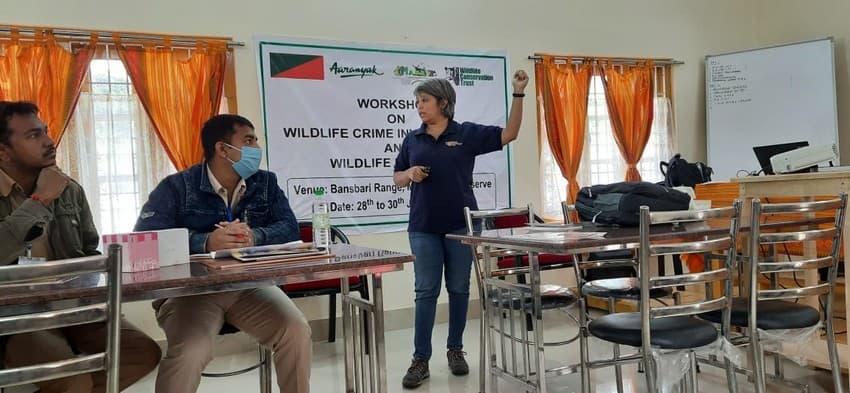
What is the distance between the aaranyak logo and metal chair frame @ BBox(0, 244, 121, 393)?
3058 mm

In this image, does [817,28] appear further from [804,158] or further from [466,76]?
[804,158]

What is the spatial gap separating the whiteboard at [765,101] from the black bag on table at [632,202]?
127 inches

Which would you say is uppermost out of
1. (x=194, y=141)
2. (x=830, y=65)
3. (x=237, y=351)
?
(x=830, y=65)

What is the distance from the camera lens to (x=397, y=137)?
4.38 m

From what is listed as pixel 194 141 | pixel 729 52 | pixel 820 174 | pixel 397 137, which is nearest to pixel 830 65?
pixel 729 52

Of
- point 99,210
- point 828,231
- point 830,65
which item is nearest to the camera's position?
point 828,231

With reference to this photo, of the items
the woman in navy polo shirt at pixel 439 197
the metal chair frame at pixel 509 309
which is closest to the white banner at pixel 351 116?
the woman in navy polo shirt at pixel 439 197

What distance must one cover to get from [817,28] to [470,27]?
2.99 m

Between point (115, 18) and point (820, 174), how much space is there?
3.70 m

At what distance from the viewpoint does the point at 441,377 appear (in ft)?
9.86

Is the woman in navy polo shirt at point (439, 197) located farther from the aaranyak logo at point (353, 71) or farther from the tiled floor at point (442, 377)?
the aaranyak logo at point (353, 71)

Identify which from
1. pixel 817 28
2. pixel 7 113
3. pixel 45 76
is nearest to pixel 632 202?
pixel 7 113

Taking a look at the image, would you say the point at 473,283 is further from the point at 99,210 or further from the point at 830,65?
the point at 830,65

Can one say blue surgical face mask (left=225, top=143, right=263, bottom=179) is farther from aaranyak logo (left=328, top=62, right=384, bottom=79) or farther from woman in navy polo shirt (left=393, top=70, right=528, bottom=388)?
aaranyak logo (left=328, top=62, right=384, bottom=79)
